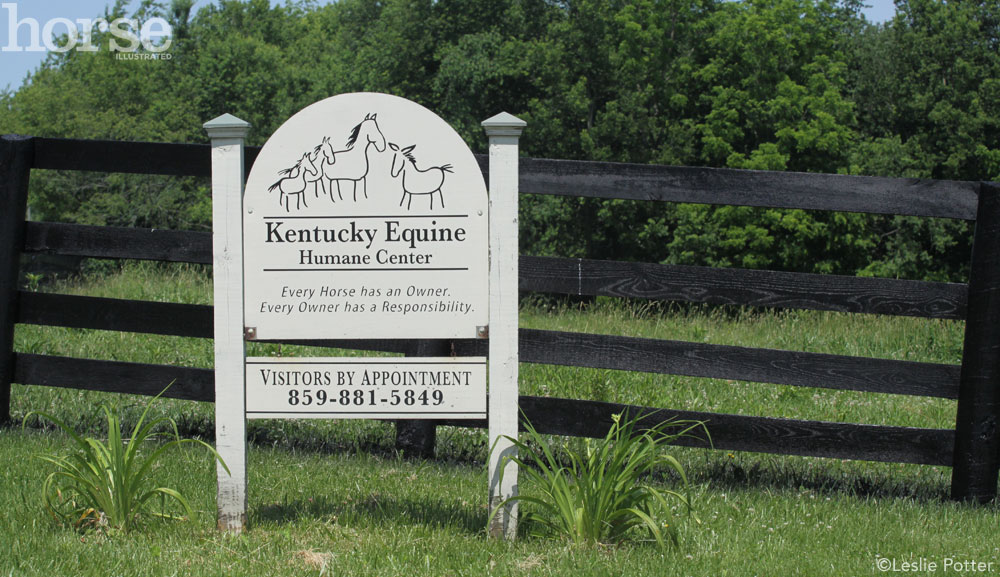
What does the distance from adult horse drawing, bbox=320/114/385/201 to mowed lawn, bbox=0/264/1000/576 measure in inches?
59.0

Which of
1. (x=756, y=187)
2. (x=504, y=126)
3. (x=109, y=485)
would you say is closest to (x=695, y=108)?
(x=756, y=187)

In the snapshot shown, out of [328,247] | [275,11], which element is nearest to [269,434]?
[328,247]

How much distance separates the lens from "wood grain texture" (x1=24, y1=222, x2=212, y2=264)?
5.22m

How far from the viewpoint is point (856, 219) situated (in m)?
34.1

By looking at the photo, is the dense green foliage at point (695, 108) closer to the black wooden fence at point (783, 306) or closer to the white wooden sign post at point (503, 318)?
the black wooden fence at point (783, 306)

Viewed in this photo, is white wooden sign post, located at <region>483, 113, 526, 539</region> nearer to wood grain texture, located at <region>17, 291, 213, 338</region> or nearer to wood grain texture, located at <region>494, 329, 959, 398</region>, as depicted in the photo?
wood grain texture, located at <region>494, 329, 959, 398</region>

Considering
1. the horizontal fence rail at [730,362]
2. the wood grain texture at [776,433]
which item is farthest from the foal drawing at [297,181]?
the wood grain texture at [776,433]

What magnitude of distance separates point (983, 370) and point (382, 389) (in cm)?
312

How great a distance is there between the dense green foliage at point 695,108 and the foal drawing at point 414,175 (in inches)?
1194

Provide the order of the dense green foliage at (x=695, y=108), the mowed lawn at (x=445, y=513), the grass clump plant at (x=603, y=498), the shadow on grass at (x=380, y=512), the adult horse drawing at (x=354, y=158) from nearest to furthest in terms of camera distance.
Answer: the mowed lawn at (x=445, y=513) → the grass clump plant at (x=603, y=498) → the adult horse drawing at (x=354, y=158) → the shadow on grass at (x=380, y=512) → the dense green foliage at (x=695, y=108)

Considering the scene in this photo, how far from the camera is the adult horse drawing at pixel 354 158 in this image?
3.78 metres

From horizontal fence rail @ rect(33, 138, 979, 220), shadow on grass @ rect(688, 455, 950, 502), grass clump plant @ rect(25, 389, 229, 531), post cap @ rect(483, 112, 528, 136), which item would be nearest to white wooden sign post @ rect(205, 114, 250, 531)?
grass clump plant @ rect(25, 389, 229, 531)

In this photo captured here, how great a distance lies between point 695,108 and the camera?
39.9 meters

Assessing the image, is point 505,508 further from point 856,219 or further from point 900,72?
point 900,72
